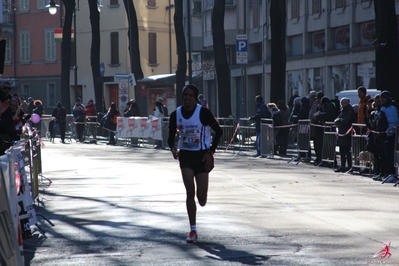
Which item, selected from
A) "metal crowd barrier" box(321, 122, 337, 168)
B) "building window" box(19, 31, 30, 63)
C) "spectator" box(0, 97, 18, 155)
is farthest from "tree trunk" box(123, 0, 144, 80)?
"building window" box(19, 31, 30, 63)

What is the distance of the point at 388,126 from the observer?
19.6 m

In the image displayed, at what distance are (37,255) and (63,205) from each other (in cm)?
522

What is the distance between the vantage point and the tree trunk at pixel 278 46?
107ft

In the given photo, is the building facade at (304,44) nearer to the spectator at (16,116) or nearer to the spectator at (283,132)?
the spectator at (283,132)

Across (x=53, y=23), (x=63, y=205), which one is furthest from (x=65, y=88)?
(x=63, y=205)

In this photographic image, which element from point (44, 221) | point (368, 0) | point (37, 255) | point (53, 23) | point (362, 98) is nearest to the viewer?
point (37, 255)

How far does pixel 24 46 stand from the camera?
8269cm

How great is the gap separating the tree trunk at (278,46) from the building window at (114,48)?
138 feet

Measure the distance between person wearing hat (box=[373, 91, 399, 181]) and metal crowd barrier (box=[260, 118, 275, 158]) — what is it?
907cm

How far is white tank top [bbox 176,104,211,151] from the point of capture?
11320mm

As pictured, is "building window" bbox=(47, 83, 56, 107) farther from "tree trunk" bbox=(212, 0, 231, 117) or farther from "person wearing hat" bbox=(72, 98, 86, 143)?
"tree trunk" bbox=(212, 0, 231, 117)

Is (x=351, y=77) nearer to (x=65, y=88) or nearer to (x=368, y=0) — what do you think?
(x=368, y=0)

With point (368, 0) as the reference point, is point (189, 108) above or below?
below

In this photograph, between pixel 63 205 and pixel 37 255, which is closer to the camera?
pixel 37 255
